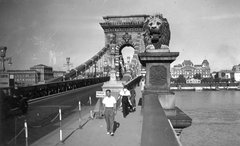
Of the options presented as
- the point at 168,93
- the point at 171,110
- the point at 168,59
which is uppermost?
the point at 168,59

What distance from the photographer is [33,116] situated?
11242 millimetres

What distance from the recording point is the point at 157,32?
23.4 feet

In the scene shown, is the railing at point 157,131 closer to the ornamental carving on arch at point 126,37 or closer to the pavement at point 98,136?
the pavement at point 98,136

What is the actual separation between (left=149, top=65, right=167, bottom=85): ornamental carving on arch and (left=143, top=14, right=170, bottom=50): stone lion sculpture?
2.02 feet

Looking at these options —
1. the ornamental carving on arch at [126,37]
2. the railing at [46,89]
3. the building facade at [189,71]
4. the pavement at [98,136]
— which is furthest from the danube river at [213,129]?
the building facade at [189,71]

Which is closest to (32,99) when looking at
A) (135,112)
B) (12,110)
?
(12,110)

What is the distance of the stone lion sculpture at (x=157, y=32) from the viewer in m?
Result: 7.07

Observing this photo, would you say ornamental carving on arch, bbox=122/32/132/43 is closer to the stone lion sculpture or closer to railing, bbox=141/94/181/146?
the stone lion sculpture

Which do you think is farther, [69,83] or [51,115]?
[69,83]

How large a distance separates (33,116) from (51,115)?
33.5 inches

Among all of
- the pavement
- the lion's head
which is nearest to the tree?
the pavement

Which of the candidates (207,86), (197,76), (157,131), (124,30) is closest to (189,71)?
(197,76)

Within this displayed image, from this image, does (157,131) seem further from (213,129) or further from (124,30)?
(124,30)

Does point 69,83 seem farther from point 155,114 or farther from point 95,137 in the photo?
point 155,114
